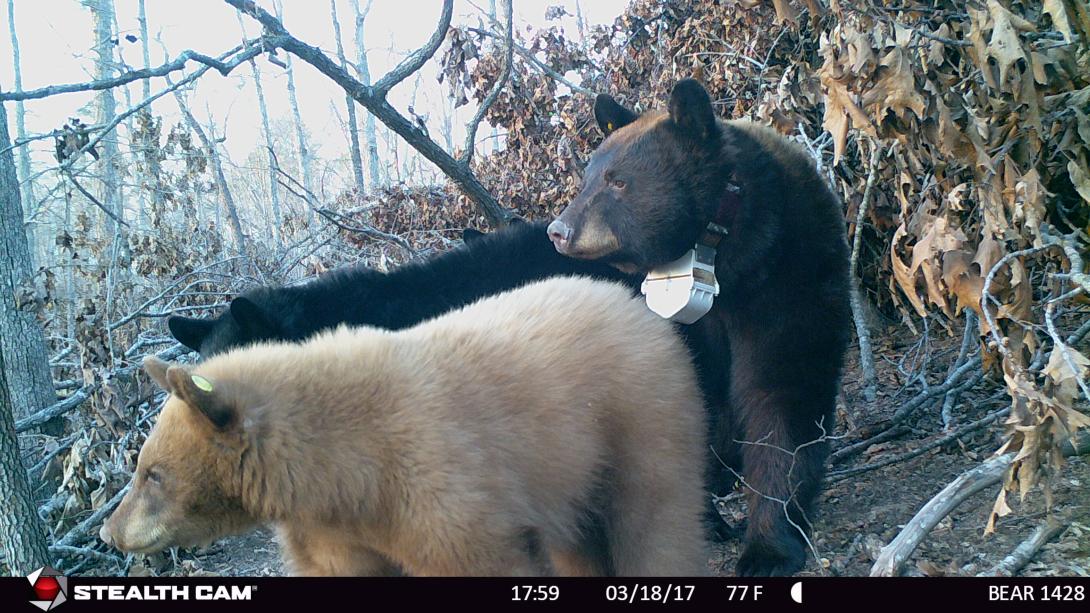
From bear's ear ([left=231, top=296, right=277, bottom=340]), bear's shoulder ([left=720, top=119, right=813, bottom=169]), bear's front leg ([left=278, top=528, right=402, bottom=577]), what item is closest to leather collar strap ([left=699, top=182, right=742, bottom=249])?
bear's shoulder ([left=720, top=119, right=813, bottom=169])

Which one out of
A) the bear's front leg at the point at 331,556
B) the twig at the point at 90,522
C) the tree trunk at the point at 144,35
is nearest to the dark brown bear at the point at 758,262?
the bear's front leg at the point at 331,556

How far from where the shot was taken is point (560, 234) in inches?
185

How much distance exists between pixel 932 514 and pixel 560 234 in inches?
85.6

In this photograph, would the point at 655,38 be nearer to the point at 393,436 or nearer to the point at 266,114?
the point at 393,436

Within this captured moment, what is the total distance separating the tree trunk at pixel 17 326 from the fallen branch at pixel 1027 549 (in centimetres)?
612

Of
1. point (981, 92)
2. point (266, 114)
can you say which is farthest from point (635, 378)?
point (266, 114)

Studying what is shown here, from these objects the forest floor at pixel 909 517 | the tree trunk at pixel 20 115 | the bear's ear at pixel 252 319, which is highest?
the tree trunk at pixel 20 115

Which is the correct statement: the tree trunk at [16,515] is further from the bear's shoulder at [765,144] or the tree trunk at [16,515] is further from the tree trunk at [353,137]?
the tree trunk at [353,137]

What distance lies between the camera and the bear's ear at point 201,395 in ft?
10.5

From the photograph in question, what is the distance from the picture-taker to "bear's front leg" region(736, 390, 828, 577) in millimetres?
4402

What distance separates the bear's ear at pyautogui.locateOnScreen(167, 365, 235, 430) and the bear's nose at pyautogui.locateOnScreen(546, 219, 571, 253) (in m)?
1.95

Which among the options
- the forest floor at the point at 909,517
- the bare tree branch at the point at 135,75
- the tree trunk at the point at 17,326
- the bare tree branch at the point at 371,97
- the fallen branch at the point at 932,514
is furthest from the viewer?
the tree trunk at the point at 17,326

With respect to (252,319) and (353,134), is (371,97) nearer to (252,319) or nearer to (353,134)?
(252,319)
